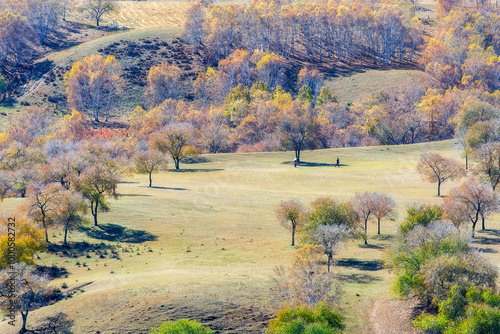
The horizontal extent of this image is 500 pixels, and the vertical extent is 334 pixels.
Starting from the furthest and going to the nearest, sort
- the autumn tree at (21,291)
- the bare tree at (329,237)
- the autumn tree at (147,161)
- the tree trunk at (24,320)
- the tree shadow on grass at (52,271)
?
the autumn tree at (147,161), the bare tree at (329,237), the tree shadow on grass at (52,271), the tree trunk at (24,320), the autumn tree at (21,291)

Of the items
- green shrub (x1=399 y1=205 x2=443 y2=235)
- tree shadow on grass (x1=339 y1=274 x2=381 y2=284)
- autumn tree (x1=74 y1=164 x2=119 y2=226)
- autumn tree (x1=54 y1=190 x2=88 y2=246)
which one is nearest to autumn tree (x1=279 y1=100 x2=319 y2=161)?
autumn tree (x1=74 y1=164 x2=119 y2=226)

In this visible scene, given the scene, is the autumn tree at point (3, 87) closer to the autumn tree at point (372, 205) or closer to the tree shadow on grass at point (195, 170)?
the tree shadow on grass at point (195, 170)

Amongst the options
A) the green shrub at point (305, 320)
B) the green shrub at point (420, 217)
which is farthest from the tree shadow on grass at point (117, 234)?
the green shrub at point (420, 217)

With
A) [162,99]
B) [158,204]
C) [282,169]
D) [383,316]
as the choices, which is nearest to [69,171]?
[158,204]

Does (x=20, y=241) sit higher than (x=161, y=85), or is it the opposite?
(x=161, y=85)

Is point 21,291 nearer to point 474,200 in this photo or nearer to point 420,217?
point 420,217

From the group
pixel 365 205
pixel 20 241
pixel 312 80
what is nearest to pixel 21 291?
pixel 20 241
